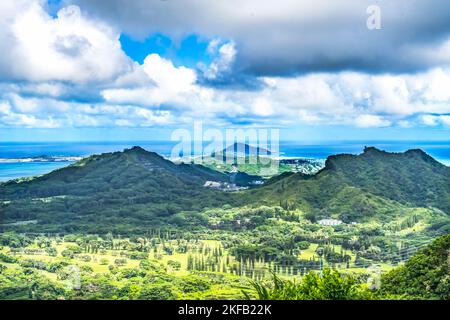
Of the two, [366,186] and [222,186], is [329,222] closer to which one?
[366,186]

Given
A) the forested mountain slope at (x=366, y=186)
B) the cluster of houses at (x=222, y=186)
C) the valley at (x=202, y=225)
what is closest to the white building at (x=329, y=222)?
the valley at (x=202, y=225)

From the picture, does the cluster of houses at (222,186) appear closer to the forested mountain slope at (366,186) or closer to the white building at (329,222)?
the forested mountain slope at (366,186)

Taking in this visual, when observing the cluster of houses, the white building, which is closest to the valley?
the white building

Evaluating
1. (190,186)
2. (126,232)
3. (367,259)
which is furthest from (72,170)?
(367,259)

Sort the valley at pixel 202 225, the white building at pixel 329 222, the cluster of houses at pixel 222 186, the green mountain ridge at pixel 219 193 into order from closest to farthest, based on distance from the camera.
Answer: the valley at pixel 202 225 < the white building at pixel 329 222 < the green mountain ridge at pixel 219 193 < the cluster of houses at pixel 222 186

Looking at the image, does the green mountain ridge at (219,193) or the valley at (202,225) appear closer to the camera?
the valley at (202,225)

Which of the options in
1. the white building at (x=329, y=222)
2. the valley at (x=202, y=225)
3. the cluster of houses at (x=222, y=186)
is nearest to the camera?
the valley at (x=202, y=225)

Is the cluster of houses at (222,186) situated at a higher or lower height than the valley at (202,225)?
higher
